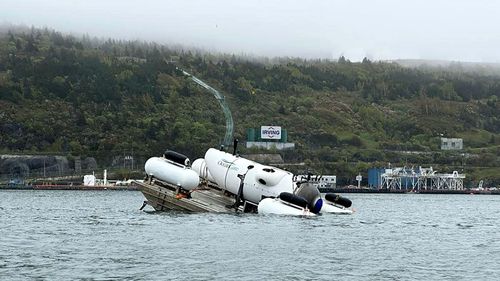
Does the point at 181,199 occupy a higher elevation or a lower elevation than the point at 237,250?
higher

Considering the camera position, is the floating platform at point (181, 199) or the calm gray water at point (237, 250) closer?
the calm gray water at point (237, 250)

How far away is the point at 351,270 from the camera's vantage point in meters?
48.0

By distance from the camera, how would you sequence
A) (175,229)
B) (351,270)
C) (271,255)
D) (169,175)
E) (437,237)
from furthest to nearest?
(169,175) → (437,237) → (175,229) → (271,255) → (351,270)

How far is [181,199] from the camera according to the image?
249 ft

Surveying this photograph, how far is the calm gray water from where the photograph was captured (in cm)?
4616

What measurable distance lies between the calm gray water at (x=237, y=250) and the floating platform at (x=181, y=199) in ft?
5.49

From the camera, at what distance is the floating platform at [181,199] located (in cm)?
7588

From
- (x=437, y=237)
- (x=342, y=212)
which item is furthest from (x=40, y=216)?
(x=437, y=237)

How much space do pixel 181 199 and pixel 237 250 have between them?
22.6m

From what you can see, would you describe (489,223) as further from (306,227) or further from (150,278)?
(150,278)

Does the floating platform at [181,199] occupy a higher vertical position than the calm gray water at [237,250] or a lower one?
higher

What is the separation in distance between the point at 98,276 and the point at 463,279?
53.0 ft

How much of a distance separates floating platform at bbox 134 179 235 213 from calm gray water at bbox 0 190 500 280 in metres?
1.67

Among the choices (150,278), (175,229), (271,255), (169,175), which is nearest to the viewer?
(150,278)
